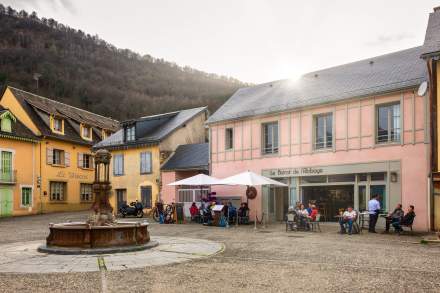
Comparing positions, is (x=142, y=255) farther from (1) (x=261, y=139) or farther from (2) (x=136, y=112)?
(2) (x=136, y=112)

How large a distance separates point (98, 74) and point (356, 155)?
41758 mm

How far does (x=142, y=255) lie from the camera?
11.0m

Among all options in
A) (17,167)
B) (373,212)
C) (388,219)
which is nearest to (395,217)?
(388,219)

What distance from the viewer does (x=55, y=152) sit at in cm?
3531

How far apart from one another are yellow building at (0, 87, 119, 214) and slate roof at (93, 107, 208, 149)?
347 centimetres

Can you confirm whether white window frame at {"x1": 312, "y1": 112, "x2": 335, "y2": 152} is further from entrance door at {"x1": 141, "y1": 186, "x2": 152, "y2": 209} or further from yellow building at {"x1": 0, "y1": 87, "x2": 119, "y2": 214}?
yellow building at {"x1": 0, "y1": 87, "x2": 119, "y2": 214}

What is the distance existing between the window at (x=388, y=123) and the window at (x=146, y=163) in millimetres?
15254

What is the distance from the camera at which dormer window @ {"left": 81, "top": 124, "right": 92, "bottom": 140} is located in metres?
38.7

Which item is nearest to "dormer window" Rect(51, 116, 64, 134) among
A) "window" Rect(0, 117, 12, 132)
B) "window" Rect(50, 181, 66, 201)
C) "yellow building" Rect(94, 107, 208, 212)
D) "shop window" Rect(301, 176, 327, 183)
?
"window" Rect(50, 181, 66, 201)

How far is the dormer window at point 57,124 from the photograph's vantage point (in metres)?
35.6

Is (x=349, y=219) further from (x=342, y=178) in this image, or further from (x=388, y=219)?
(x=342, y=178)

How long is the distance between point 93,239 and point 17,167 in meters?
22.3

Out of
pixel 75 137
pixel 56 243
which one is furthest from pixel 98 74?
pixel 56 243

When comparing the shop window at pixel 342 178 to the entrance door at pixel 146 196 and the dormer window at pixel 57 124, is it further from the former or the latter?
the dormer window at pixel 57 124
